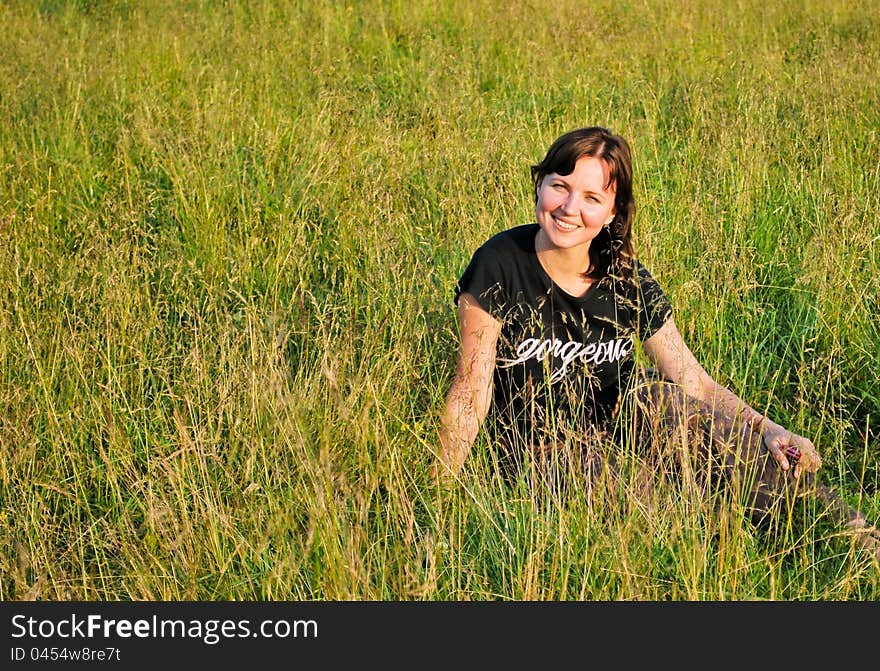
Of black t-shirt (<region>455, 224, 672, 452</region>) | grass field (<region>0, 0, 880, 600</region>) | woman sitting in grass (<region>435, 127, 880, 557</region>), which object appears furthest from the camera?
black t-shirt (<region>455, 224, 672, 452</region>)

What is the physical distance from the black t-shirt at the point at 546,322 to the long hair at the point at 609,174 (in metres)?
0.06

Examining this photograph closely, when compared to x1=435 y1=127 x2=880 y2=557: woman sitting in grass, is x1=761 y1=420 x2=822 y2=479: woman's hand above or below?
below

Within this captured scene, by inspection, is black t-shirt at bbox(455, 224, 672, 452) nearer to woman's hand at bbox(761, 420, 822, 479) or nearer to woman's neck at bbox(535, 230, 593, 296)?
woman's neck at bbox(535, 230, 593, 296)

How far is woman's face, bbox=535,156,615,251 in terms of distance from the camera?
254 centimetres

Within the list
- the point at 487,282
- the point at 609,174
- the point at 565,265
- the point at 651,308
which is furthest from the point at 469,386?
the point at 609,174

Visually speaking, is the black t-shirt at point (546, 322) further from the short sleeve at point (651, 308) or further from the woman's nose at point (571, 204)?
the woman's nose at point (571, 204)

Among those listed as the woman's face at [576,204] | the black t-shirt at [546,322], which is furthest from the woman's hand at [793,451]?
the woman's face at [576,204]

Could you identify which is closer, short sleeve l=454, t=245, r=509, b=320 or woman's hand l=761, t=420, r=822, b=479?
woman's hand l=761, t=420, r=822, b=479

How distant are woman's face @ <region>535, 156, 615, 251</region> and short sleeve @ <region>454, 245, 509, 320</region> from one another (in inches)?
6.2

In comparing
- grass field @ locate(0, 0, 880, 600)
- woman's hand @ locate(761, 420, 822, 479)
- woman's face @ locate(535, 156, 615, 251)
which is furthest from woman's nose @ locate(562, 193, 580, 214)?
woman's hand @ locate(761, 420, 822, 479)

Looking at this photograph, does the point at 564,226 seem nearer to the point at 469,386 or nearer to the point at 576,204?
the point at 576,204

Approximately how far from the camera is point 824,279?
2.95 meters

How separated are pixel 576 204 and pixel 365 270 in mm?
955

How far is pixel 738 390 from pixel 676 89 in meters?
2.49
